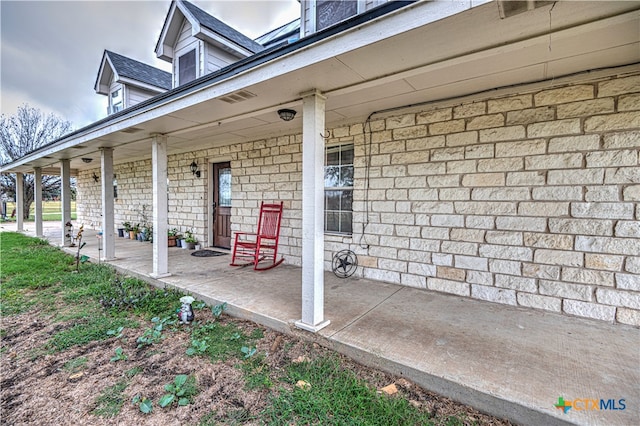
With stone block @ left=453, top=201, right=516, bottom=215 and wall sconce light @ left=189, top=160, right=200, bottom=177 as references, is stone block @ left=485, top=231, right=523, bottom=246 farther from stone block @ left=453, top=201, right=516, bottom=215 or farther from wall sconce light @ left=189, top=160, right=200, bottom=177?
wall sconce light @ left=189, top=160, right=200, bottom=177

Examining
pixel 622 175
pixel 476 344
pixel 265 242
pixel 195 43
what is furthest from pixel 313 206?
pixel 195 43

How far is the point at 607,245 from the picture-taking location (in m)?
A: 2.40

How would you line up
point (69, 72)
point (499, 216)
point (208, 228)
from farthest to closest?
1. point (69, 72)
2. point (208, 228)
3. point (499, 216)

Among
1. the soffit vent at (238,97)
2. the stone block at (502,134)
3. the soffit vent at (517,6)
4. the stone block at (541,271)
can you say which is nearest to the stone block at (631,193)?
the stone block at (541,271)

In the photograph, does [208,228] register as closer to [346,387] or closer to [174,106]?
[174,106]

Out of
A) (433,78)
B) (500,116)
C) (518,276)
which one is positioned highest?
(433,78)

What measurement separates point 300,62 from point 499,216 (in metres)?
2.44

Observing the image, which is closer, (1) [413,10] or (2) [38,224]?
(1) [413,10]

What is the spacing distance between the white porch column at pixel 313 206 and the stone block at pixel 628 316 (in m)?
2.47

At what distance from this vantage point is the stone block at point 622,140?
7.52ft

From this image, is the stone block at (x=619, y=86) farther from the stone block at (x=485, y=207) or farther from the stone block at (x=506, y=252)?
the stone block at (x=506, y=252)

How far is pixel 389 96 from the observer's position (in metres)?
2.88

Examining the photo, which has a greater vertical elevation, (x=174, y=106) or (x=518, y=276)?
(x=174, y=106)

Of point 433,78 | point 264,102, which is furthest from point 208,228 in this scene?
point 433,78
